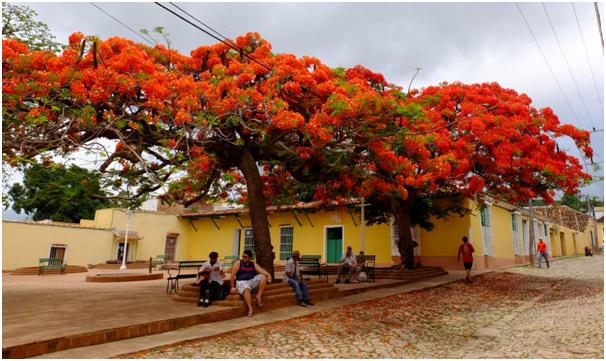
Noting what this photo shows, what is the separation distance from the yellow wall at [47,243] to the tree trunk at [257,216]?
16.4 m

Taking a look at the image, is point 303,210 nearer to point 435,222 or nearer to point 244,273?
point 435,222

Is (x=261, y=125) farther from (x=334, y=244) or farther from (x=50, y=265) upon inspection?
(x=50, y=265)

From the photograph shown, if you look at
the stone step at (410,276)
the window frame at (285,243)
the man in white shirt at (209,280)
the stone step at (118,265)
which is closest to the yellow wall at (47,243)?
the stone step at (118,265)

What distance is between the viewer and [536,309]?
8.54 meters

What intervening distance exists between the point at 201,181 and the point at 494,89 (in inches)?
403

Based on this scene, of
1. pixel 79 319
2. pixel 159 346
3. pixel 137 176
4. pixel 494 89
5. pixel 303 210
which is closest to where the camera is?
pixel 159 346

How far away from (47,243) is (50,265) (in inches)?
147

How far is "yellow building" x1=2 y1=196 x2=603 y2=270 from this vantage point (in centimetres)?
1834

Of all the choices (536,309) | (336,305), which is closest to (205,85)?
(336,305)

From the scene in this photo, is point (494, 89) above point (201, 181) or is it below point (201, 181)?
→ above

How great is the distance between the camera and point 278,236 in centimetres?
2234

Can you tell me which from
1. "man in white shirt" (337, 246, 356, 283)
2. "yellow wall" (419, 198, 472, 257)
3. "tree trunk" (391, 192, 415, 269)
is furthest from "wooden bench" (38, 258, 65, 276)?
"yellow wall" (419, 198, 472, 257)

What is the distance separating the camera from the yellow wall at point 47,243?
66.7 feet

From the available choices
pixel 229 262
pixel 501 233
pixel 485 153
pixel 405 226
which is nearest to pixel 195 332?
pixel 485 153
